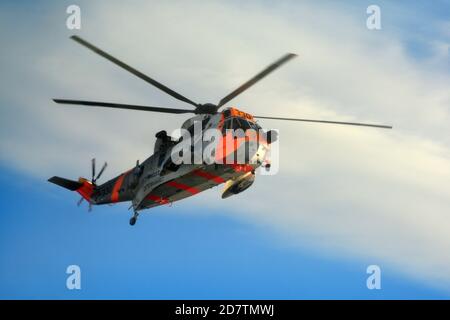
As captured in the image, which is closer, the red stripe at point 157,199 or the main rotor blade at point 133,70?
the main rotor blade at point 133,70

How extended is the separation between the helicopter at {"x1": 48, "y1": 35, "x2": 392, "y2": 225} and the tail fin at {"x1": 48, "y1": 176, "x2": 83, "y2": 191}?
20.5 ft

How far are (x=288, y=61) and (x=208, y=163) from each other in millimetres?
6858

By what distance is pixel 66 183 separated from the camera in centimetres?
4497

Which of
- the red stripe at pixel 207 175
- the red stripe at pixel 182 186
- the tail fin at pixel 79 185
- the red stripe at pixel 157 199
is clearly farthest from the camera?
the tail fin at pixel 79 185

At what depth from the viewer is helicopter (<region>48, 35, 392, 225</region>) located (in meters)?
31.1

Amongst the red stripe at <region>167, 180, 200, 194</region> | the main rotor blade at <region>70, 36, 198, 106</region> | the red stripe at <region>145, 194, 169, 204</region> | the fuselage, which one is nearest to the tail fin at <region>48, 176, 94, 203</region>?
the fuselage

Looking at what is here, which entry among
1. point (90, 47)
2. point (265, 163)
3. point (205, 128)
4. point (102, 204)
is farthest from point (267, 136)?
point (102, 204)

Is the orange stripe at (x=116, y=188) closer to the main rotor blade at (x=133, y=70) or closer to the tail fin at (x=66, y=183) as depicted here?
the tail fin at (x=66, y=183)

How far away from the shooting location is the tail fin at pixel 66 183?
44562mm

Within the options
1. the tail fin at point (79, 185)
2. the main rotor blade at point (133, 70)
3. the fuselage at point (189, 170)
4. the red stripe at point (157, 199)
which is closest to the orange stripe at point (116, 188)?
the fuselage at point (189, 170)

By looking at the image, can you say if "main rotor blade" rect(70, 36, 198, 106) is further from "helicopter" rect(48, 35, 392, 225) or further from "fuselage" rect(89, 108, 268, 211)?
"fuselage" rect(89, 108, 268, 211)

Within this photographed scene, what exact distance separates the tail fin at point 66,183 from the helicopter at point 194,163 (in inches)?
246

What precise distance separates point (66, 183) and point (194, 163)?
1667 centimetres

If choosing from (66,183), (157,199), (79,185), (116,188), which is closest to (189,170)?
(157,199)
